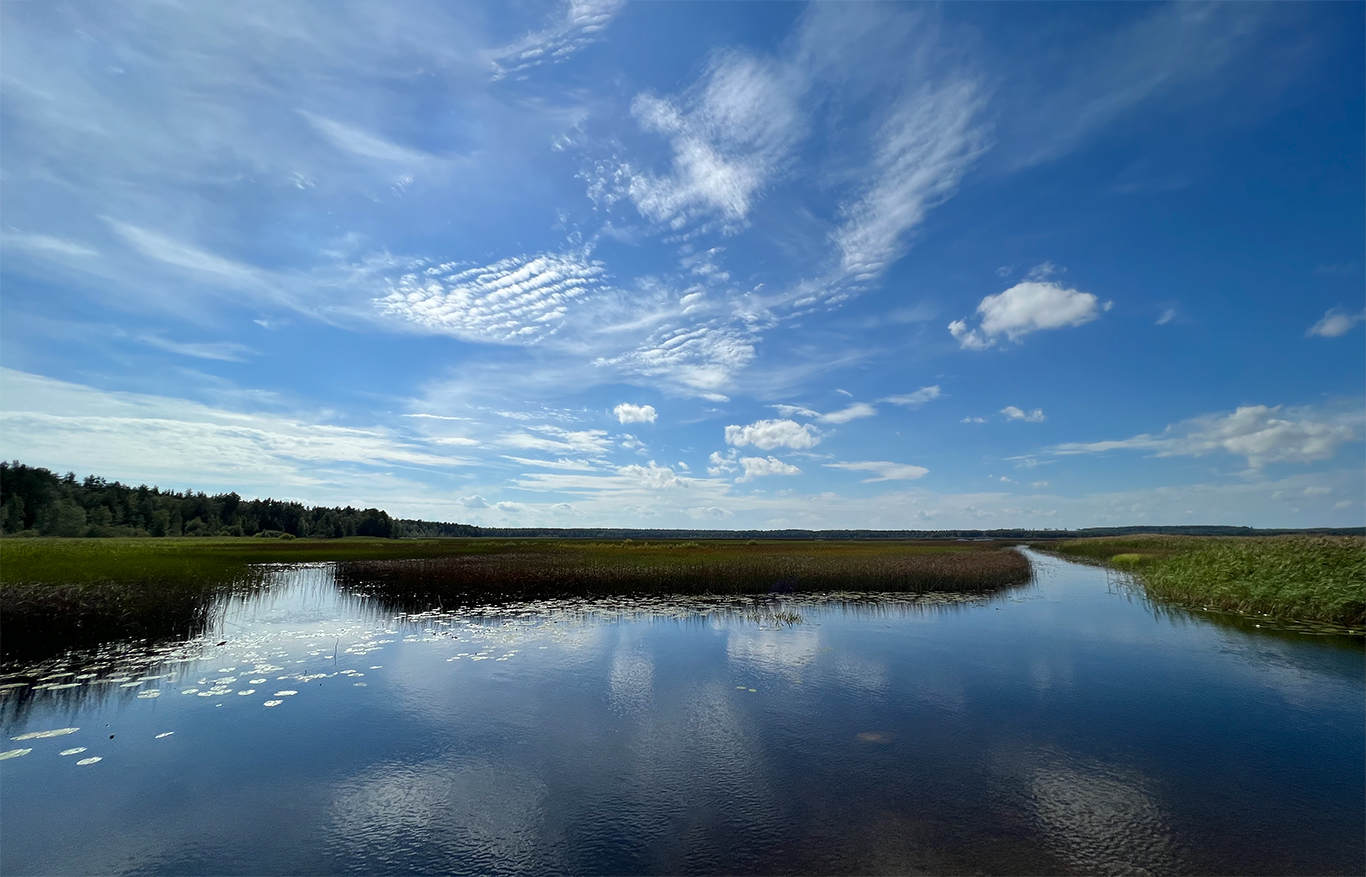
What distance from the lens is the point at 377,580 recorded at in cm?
3547

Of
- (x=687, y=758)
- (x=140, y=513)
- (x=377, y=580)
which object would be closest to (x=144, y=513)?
(x=140, y=513)

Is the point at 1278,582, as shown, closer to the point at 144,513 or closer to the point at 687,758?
the point at 687,758

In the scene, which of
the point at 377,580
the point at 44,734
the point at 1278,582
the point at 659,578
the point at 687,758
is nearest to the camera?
the point at 687,758

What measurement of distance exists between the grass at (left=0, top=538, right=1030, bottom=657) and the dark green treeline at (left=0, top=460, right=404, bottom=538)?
3727 cm

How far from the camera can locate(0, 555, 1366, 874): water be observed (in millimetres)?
7492

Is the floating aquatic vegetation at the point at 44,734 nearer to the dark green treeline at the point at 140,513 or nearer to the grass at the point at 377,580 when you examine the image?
the grass at the point at 377,580

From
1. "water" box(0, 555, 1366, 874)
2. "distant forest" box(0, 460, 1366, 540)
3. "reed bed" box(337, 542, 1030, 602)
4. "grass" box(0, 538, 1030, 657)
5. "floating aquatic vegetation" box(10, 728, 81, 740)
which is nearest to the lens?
"water" box(0, 555, 1366, 874)

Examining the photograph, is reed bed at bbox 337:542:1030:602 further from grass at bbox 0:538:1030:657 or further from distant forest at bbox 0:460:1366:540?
distant forest at bbox 0:460:1366:540

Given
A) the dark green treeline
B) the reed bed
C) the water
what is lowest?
the water

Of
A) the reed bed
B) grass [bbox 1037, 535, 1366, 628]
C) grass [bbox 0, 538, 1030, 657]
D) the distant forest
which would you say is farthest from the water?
the distant forest

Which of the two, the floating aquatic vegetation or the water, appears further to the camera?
the floating aquatic vegetation

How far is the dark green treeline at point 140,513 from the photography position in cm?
6606

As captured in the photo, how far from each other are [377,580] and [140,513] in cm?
7686

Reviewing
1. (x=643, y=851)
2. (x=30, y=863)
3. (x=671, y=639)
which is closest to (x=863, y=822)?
(x=643, y=851)
